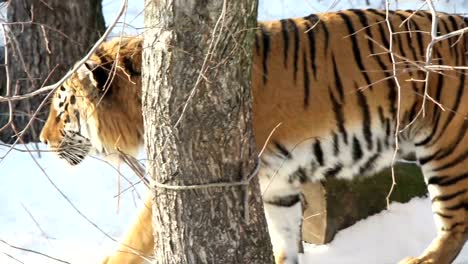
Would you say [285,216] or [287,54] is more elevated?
[287,54]

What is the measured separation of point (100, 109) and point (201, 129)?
141 cm

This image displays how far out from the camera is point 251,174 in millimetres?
3131

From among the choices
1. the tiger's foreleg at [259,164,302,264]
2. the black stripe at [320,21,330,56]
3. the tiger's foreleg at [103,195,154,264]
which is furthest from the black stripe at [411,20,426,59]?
the tiger's foreleg at [103,195,154,264]

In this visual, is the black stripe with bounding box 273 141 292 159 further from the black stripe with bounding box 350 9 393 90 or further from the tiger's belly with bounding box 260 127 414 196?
the black stripe with bounding box 350 9 393 90

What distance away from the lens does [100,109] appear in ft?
14.1

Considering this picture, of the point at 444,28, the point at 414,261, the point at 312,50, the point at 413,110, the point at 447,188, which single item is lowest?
the point at 414,261

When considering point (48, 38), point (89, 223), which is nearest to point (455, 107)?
point (89, 223)

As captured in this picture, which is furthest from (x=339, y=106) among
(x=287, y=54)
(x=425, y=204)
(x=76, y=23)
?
(x=76, y=23)

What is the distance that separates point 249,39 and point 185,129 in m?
0.36

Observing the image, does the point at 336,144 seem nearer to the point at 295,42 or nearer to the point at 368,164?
the point at 368,164

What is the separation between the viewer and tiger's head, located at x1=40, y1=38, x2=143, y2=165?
13.4ft

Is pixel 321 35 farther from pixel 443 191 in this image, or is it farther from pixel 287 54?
pixel 443 191

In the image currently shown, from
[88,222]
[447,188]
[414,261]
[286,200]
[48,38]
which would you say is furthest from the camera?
[48,38]

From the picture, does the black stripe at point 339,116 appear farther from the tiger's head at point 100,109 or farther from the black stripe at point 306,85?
the tiger's head at point 100,109
